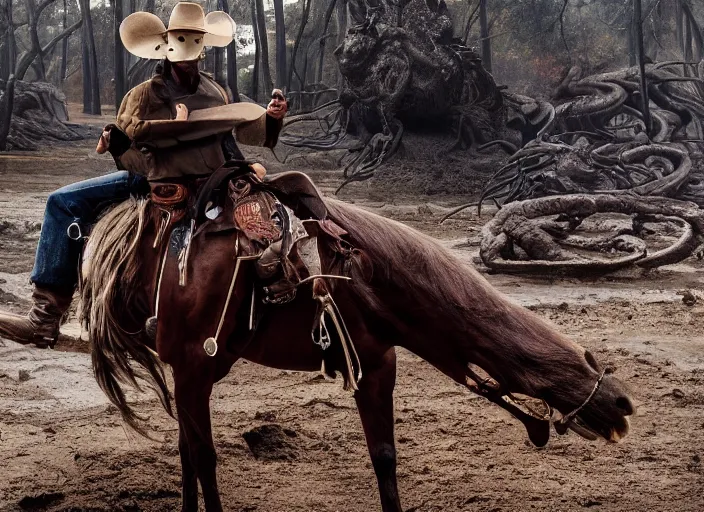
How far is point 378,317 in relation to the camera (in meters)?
2.81

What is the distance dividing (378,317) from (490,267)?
187 inches

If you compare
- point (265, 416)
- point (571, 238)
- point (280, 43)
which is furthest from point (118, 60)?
point (265, 416)

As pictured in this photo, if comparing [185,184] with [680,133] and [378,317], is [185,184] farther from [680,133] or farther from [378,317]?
[680,133]

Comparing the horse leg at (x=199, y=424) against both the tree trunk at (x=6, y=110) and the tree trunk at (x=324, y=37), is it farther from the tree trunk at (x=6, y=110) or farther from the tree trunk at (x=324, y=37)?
the tree trunk at (x=324, y=37)

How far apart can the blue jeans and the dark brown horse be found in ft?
0.32

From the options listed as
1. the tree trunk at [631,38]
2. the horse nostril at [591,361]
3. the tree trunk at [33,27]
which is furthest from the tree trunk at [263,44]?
the horse nostril at [591,361]

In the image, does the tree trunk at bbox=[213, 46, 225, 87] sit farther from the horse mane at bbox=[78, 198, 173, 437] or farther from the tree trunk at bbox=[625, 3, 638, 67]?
the horse mane at bbox=[78, 198, 173, 437]

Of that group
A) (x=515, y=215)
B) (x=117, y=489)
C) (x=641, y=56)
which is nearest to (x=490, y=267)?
(x=515, y=215)

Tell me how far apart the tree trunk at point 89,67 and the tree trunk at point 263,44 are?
A: 2.20 m

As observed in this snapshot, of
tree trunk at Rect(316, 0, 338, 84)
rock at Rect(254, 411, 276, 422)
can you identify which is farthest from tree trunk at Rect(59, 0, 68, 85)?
rock at Rect(254, 411, 276, 422)

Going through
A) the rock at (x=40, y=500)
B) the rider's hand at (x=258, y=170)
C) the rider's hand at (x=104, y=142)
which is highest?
the rider's hand at (x=104, y=142)

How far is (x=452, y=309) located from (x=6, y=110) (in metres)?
9.59

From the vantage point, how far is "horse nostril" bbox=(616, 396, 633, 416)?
2.69 meters

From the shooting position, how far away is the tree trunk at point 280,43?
12570 millimetres
